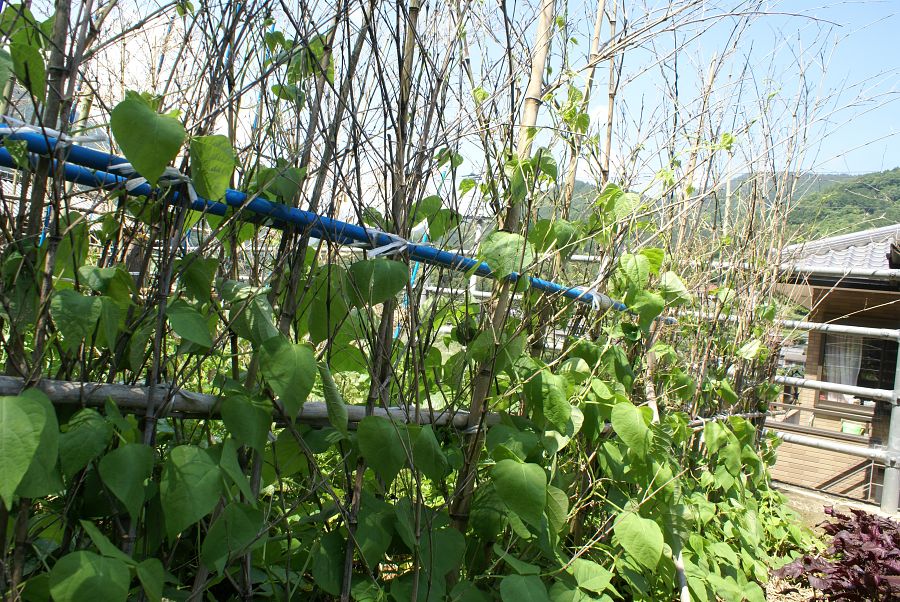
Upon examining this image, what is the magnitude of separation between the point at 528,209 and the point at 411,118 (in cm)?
41

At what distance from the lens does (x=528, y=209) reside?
64.4 inches

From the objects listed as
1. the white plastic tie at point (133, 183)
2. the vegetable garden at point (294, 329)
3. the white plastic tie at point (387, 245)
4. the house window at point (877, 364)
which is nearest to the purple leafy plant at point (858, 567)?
the vegetable garden at point (294, 329)

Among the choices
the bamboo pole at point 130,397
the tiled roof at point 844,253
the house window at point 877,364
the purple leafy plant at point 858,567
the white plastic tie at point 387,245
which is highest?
the tiled roof at point 844,253

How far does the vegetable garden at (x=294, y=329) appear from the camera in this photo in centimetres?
94

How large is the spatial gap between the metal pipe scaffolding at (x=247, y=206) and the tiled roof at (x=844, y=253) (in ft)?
11.0

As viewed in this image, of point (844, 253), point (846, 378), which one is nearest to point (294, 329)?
point (844, 253)

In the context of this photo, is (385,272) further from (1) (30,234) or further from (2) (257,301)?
(1) (30,234)

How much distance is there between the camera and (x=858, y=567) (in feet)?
10.2

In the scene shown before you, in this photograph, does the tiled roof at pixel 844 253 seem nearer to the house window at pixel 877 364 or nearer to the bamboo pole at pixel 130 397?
the house window at pixel 877 364

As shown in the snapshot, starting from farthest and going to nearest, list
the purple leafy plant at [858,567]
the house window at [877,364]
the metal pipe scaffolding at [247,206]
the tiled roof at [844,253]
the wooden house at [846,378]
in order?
the house window at [877,364] < the wooden house at [846,378] < the tiled roof at [844,253] < the purple leafy plant at [858,567] < the metal pipe scaffolding at [247,206]

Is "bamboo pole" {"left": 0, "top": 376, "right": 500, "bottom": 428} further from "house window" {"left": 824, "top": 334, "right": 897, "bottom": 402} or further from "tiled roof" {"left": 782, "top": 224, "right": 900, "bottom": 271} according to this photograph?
"house window" {"left": 824, "top": 334, "right": 897, "bottom": 402}

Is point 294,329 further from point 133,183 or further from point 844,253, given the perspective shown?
point 844,253

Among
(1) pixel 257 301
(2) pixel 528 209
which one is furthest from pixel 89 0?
(2) pixel 528 209

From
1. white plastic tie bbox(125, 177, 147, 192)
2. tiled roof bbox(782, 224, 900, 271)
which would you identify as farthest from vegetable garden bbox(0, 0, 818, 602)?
tiled roof bbox(782, 224, 900, 271)
